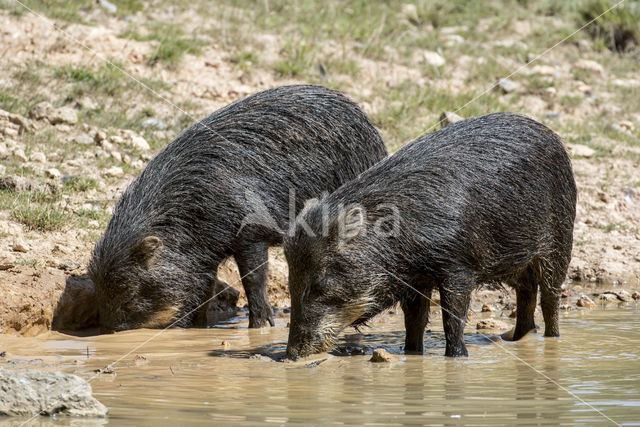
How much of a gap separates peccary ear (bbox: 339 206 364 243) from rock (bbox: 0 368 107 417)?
2.19m

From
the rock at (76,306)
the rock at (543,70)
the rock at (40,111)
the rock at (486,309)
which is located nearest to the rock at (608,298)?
the rock at (486,309)

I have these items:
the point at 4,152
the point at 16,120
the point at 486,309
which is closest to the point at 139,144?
the point at 16,120

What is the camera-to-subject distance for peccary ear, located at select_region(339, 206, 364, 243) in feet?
20.2

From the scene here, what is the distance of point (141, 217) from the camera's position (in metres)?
7.46

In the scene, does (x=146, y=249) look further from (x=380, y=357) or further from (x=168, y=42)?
(x=168, y=42)

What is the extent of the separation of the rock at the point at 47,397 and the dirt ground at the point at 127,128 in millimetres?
2679

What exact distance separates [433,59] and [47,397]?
33.6ft

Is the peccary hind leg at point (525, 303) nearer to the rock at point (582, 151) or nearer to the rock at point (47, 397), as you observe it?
the rock at point (47, 397)

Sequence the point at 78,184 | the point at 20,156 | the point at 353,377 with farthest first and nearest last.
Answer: the point at 20,156 → the point at 78,184 → the point at 353,377

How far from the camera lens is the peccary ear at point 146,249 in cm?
727

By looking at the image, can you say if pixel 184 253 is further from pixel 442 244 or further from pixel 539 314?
pixel 539 314

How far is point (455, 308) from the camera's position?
625 cm

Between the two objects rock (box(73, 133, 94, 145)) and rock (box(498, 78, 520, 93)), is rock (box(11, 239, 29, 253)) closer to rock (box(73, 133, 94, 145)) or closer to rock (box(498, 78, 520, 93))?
rock (box(73, 133, 94, 145))

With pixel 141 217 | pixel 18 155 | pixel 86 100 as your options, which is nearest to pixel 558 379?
pixel 141 217
